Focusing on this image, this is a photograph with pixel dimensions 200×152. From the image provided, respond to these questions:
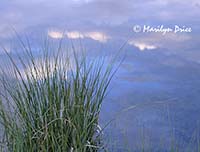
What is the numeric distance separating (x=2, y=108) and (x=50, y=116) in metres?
0.29

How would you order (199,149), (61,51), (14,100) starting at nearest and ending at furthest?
(199,149) < (14,100) < (61,51)

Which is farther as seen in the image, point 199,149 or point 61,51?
point 61,51

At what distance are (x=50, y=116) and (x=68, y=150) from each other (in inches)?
8.8

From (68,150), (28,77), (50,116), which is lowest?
(68,150)

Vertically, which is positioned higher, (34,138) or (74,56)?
(74,56)

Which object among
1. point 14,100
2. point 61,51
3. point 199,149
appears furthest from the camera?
point 61,51

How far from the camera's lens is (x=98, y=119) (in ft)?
10.3

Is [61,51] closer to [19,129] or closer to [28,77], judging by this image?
[28,77]

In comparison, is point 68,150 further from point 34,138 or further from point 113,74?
point 113,74

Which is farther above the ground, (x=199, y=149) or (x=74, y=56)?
(x=74, y=56)

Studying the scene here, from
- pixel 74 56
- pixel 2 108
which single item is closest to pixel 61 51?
pixel 74 56

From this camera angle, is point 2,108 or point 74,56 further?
point 74,56

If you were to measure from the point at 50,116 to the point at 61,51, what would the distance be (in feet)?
1.54

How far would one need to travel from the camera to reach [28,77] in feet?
10.2
